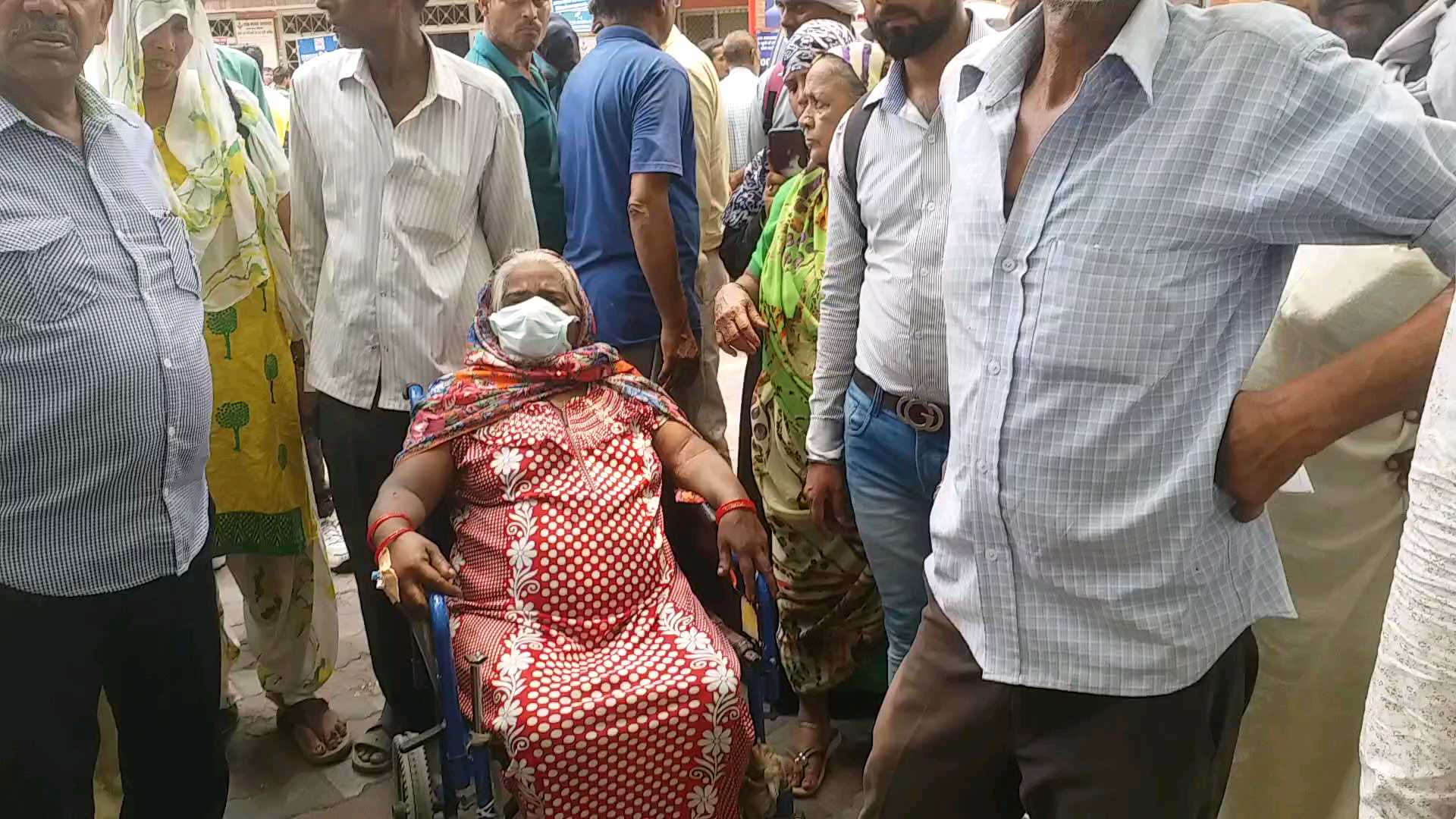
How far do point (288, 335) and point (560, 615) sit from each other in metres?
1.12

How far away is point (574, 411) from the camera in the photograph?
2258mm

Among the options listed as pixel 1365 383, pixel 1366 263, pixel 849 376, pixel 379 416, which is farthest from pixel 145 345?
pixel 1366 263

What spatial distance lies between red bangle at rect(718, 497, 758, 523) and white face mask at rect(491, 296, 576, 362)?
55 cm

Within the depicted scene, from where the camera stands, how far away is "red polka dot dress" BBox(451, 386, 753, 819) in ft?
5.91

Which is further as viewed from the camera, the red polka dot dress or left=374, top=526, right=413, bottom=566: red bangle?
left=374, top=526, right=413, bottom=566: red bangle

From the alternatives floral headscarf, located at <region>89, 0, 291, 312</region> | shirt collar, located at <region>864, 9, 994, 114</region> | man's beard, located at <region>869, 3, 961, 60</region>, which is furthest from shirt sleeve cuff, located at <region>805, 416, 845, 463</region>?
floral headscarf, located at <region>89, 0, 291, 312</region>

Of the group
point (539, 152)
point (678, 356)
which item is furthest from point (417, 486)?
point (539, 152)

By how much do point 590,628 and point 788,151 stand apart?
1.48 m

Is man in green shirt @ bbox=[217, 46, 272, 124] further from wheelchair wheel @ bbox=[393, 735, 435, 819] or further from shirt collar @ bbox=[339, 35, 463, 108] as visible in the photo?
wheelchair wheel @ bbox=[393, 735, 435, 819]

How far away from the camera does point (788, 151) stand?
2.79 metres

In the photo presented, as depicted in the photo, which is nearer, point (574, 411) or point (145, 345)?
point (145, 345)

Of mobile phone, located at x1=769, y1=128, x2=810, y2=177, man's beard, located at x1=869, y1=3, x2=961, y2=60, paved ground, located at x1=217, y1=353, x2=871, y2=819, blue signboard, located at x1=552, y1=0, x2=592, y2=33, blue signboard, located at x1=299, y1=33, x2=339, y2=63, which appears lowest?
paved ground, located at x1=217, y1=353, x2=871, y2=819

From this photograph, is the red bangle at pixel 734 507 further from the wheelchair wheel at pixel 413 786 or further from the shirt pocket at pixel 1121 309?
the shirt pocket at pixel 1121 309

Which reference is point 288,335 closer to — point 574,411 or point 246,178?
point 246,178
